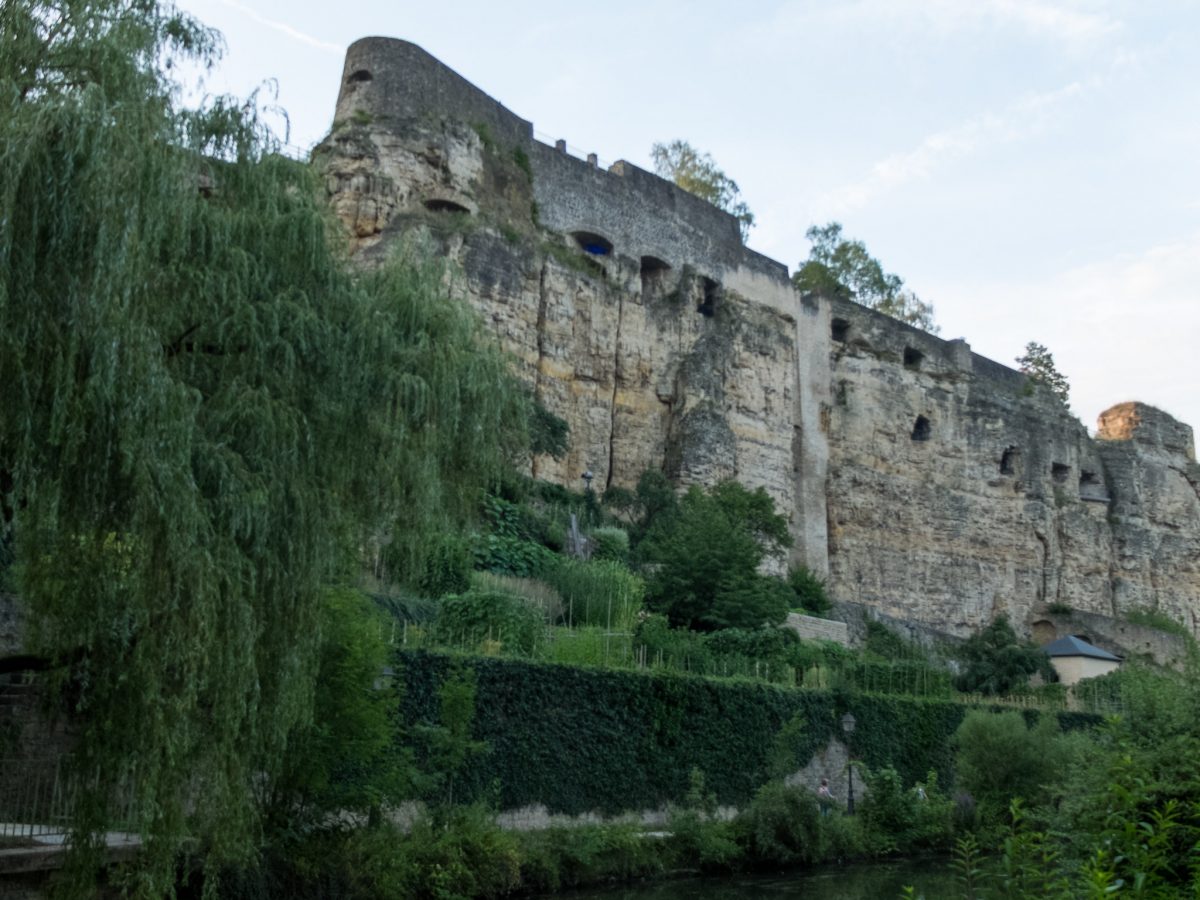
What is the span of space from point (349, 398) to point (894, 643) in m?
19.9

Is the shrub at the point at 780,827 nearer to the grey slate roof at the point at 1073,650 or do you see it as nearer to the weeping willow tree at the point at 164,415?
the weeping willow tree at the point at 164,415

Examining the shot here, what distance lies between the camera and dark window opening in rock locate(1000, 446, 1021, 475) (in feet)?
117

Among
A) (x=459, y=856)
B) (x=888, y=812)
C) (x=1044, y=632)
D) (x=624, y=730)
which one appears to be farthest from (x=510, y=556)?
(x=1044, y=632)

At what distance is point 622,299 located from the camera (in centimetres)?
2758

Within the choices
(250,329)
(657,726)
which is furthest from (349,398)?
(657,726)

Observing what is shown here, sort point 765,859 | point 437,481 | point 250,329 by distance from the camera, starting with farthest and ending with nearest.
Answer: point 765,859, point 437,481, point 250,329

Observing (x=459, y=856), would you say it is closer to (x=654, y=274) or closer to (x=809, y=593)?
(x=809, y=593)

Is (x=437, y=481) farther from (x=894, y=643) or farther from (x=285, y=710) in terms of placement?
(x=894, y=643)

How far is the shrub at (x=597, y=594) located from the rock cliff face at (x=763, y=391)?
15.6ft

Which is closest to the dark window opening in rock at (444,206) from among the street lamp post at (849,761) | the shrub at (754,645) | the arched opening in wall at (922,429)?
the shrub at (754,645)

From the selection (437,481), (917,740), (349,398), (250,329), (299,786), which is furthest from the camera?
(917,740)

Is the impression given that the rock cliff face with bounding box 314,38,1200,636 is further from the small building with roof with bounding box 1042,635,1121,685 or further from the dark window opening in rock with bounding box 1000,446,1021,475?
the small building with roof with bounding box 1042,635,1121,685

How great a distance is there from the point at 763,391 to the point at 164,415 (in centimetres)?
2348

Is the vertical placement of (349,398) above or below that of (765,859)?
above
